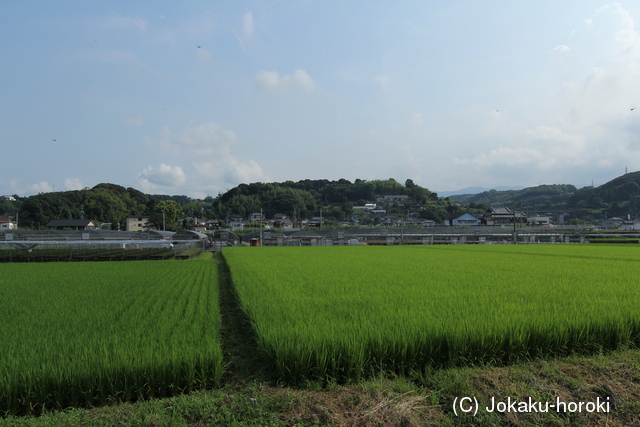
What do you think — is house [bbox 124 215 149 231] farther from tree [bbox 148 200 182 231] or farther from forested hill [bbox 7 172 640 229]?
tree [bbox 148 200 182 231]

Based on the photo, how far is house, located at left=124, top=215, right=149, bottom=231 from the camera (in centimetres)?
7619

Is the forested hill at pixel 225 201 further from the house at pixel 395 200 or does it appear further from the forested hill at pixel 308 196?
the house at pixel 395 200

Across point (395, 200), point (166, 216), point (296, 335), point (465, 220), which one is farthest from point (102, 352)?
point (395, 200)

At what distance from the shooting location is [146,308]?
715 centimetres

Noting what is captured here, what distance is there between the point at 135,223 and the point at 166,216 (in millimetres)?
11846

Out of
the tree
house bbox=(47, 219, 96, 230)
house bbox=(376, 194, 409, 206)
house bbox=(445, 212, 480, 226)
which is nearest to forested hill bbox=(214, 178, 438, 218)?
house bbox=(376, 194, 409, 206)

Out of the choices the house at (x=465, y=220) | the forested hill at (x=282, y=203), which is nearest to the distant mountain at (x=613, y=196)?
the forested hill at (x=282, y=203)

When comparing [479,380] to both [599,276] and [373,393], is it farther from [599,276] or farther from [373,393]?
[599,276]

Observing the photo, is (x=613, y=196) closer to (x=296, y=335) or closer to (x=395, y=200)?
(x=395, y=200)

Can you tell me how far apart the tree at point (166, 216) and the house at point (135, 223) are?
5.90 m

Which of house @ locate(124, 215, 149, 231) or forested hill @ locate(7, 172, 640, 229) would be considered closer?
forested hill @ locate(7, 172, 640, 229)

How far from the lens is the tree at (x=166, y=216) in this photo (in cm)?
6919

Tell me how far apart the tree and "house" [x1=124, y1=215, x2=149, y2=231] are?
19.4ft

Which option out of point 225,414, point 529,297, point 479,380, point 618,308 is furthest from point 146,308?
point 618,308
